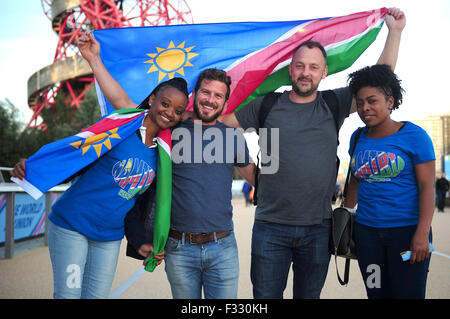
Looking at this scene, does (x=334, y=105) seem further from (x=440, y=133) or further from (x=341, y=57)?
(x=440, y=133)

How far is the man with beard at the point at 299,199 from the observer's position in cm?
269

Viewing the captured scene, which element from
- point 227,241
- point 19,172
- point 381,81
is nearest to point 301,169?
point 227,241

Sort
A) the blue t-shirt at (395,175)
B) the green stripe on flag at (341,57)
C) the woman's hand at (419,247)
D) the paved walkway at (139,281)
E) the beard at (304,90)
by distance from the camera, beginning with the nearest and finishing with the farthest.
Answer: the woman's hand at (419,247) < the blue t-shirt at (395,175) < the beard at (304,90) < the green stripe on flag at (341,57) < the paved walkway at (139,281)

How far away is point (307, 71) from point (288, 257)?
137 centimetres

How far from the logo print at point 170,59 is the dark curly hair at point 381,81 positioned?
161 centimetres

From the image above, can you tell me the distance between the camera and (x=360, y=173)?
2.69 metres

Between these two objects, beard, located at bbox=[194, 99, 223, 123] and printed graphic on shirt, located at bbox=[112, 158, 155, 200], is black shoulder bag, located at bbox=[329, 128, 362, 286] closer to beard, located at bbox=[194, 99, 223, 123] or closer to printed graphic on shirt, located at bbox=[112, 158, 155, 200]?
beard, located at bbox=[194, 99, 223, 123]

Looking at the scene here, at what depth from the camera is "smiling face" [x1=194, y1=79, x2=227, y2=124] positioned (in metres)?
2.62

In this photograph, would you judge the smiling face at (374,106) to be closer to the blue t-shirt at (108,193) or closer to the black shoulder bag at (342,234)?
the black shoulder bag at (342,234)

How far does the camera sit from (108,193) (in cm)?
263

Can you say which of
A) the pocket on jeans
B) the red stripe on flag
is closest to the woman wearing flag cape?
the pocket on jeans

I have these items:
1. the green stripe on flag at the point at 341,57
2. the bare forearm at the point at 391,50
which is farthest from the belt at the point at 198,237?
the bare forearm at the point at 391,50

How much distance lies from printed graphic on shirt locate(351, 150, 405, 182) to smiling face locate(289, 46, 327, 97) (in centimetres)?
60
